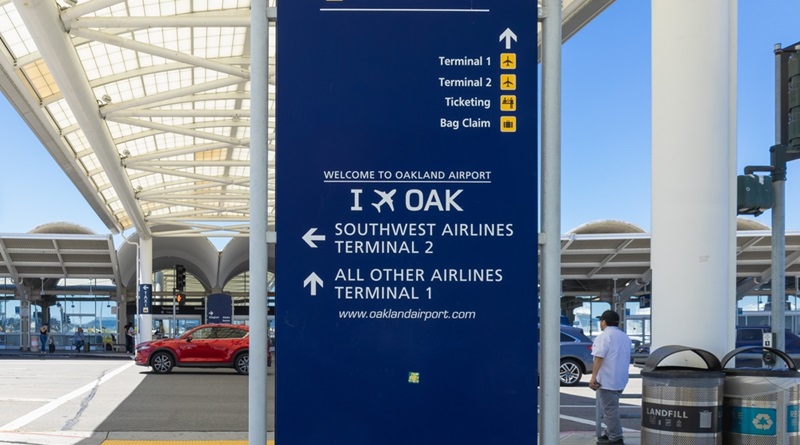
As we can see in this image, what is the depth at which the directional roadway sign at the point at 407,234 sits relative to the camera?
326 centimetres

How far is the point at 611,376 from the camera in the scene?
10.2 metres

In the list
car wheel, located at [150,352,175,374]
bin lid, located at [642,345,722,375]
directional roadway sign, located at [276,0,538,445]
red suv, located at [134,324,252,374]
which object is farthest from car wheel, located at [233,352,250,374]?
directional roadway sign, located at [276,0,538,445]

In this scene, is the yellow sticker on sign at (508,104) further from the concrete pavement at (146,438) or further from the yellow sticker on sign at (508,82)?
the concrete pavement at (146,438)

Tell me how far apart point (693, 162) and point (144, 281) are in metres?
36.3

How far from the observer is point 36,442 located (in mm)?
10594

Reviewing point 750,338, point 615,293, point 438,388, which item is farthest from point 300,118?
point 615,293

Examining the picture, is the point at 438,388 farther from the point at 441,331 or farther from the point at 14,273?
the point at 14,273

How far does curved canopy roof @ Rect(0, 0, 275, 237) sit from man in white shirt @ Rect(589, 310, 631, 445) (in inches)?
241

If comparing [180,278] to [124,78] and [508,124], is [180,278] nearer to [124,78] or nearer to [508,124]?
[124,78]

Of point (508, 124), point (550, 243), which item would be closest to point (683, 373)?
point (550, 243)

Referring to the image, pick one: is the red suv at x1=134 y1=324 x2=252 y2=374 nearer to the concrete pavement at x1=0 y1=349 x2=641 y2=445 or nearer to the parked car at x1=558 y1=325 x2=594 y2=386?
the parked car at x1=558 y1=325 x2=594 y2=386

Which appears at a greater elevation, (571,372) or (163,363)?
(571,372)

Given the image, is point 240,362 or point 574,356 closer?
point 574,356

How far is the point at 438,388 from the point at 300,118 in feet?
3.91
